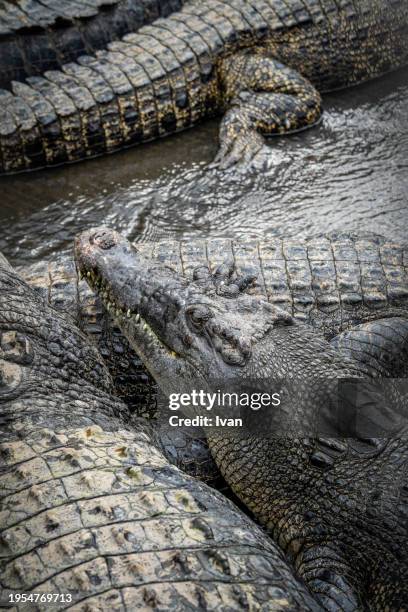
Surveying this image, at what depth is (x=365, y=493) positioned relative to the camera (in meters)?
2.43

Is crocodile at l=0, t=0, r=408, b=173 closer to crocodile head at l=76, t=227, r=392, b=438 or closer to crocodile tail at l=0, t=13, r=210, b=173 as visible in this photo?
crocodile tail at l=0, t=13, r=210, b=173

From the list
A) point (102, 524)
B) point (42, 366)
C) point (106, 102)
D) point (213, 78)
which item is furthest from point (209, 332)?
point (213, 78)

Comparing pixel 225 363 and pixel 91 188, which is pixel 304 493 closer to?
pixel 225 363

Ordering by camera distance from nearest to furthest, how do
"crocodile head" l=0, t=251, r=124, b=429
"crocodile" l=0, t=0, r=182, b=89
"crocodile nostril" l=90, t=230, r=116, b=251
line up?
"crocodile head" l=0, t=251, r=124, b=429 → "crocodile nostril" l=90, t=230, r=116, b=251 → "crocodile" l=0, t=0, r=182, b=89

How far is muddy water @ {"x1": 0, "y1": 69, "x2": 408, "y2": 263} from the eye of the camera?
4.43 m

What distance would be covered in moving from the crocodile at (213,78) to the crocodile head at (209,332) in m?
2.34

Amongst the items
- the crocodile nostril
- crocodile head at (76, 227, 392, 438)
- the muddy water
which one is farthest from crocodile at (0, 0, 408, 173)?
crocodile head at (76, 227, 392, 438)

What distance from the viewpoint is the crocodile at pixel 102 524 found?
1.79 meters

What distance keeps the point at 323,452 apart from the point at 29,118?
3.39 meters

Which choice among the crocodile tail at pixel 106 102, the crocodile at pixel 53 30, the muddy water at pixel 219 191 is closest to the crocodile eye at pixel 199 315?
the muddy water at pixel 219 191

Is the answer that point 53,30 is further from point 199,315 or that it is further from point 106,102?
point 199,315

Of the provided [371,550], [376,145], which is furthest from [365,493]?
[376,145]

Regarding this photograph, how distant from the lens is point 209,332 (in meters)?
2.63

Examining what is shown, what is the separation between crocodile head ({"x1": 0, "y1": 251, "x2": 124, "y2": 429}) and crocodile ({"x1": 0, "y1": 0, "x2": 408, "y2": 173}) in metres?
2.44
